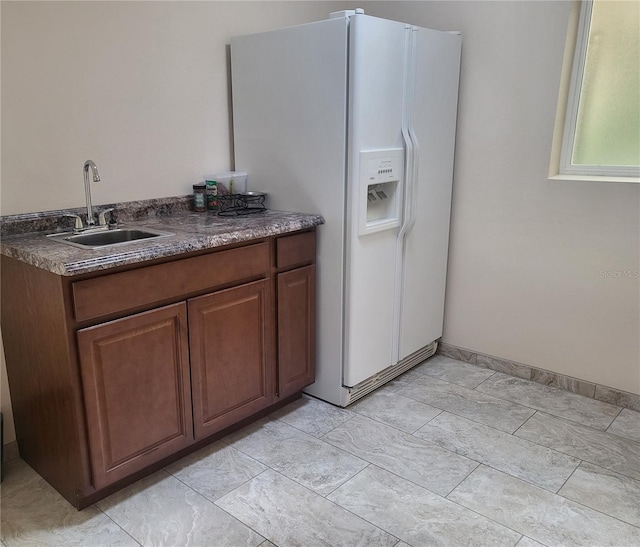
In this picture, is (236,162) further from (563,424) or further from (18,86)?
(563,424)

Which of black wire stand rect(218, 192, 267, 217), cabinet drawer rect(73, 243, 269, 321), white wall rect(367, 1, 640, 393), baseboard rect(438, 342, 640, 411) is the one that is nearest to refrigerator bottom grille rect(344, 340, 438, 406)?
baseboard rect(438, 342, 640, 411)

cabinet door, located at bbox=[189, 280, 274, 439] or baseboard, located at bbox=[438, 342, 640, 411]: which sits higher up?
cabinet door, located at bbox=[189, 280, 274, 439]

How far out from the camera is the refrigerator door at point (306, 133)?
7.54 feet

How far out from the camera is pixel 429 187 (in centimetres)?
283

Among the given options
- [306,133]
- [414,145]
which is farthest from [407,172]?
[306,133]

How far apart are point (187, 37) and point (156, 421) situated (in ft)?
5.63

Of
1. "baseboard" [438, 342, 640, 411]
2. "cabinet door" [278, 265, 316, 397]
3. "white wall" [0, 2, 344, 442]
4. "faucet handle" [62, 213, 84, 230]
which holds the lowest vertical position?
"baseboard" [438, 342, 640, 411]

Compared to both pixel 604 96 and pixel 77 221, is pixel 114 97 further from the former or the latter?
pixel 604 96

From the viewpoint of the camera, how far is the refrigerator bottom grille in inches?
105

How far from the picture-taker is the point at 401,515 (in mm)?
1883

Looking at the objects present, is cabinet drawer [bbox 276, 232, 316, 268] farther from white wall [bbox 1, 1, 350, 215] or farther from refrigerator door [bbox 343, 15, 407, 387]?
white wall [bbox 1, 1, 350, 215]

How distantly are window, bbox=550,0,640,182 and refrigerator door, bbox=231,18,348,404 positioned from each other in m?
1.21

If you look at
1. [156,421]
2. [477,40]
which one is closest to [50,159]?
[156,421]

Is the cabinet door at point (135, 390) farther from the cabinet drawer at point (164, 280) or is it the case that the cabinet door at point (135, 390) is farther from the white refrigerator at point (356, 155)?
the white refrigerator at point (356, 155)
